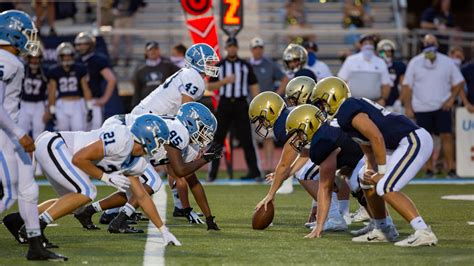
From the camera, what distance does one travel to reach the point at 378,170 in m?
7.73

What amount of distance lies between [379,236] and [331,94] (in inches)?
43.4

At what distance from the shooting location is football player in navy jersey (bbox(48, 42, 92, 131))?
1475cm

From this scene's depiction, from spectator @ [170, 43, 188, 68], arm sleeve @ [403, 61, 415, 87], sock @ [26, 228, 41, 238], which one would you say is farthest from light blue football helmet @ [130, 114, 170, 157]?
spectator @ [170, 43, 188, 68]

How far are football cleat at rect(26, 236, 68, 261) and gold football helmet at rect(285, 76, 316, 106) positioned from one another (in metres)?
2.87

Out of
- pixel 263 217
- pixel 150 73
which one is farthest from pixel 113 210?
pixel 150 73

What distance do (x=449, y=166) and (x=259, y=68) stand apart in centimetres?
300

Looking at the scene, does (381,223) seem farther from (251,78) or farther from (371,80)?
(251,78)

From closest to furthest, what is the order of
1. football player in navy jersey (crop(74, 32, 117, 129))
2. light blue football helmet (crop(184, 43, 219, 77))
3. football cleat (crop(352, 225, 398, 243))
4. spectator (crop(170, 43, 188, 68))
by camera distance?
football cleat (crop(352, 225, 398, 243)), light blue football helmet (crop(184, 43, 219, 77)), football player in navy jersey (crop(74, 32, 117, 129)), spectator (crop(170, 43, 188, 68))

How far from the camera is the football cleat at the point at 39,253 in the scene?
22.8ft

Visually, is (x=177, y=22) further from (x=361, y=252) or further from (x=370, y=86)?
(x=361, y=252)

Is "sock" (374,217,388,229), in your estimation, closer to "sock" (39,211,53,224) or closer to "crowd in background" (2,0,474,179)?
"sock" (39,211,53,224)

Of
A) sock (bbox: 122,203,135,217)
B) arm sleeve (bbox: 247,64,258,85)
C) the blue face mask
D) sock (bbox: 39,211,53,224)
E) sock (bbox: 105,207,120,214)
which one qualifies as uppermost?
sock (bbox: 39,211,53,224)

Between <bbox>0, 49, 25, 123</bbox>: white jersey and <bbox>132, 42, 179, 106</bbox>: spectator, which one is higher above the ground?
<bbox>0, 49, 25, 123</bbox>: white jersey

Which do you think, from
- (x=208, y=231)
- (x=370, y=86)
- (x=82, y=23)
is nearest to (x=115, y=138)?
(x=208, y=231)
